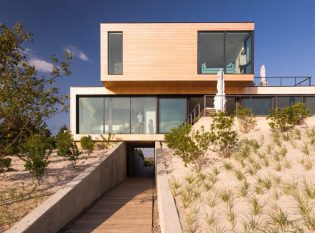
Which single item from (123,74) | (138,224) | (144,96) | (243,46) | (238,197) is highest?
(243,46)

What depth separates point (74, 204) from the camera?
664cm

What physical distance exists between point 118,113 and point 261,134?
10.3m

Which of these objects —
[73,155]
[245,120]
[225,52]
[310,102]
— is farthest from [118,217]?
[310,102]

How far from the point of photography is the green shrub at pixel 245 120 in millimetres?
11375

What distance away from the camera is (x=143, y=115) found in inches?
→ 693

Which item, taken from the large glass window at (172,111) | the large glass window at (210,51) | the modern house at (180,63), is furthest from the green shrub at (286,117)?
the large glass window at (172,111)

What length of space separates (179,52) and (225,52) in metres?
2.96

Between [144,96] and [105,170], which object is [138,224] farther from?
[144,96]

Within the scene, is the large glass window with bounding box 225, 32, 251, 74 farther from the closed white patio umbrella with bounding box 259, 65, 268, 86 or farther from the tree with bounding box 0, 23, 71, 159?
the tree with bounding box 0, 23, 71, 159

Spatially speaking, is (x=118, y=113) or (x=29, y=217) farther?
(x=118, y=113)

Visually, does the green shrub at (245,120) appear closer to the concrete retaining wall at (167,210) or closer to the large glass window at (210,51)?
the large glass window at (210,51)

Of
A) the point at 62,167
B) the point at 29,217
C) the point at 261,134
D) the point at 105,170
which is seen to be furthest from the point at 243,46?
the point at 29,217

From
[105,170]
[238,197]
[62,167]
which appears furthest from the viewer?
[105,170]

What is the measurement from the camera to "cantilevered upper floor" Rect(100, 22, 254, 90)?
15578mm
